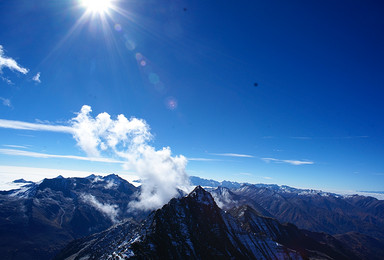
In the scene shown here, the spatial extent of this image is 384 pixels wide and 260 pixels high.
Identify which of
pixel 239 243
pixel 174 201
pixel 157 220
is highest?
pixel 174 201

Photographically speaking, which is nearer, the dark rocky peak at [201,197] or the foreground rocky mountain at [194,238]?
the foreground rocky mountain at [194,238]

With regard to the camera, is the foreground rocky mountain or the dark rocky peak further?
the dark rocky peak

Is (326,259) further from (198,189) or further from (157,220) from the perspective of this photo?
(157,220)

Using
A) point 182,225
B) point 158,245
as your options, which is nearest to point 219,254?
point 182,225

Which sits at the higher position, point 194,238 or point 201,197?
point 201,197

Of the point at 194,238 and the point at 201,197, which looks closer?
the point at 194,238

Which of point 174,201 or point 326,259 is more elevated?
point 174,201

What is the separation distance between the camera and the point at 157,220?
10206 cm

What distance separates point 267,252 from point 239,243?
83.2ft

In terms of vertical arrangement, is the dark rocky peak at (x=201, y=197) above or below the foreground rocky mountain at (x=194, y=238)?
above

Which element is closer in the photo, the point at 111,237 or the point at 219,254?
the point at 219,254

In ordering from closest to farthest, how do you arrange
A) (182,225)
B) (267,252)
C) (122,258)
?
(122,258) → (182,225) → (267,252)

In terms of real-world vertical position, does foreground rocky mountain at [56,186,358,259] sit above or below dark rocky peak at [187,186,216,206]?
below

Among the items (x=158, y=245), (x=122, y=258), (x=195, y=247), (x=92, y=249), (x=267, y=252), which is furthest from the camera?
(x=92, y=249)
